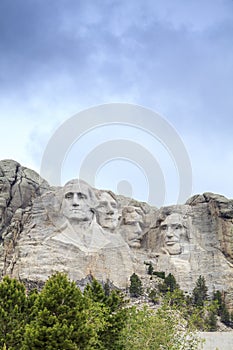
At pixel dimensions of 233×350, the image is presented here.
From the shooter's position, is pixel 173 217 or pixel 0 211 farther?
pixel 173 217

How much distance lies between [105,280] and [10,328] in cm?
1863

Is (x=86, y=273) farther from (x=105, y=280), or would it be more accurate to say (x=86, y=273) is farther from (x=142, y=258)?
(x=142, y=258)

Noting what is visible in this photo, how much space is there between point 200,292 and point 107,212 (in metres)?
9.55

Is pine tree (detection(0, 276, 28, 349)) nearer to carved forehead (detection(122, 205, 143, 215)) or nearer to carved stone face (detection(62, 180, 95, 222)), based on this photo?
carved stone face (detection(62, 180, 95, 222))

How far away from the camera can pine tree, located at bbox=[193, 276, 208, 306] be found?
4262 cm

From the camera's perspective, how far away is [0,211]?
150 feet

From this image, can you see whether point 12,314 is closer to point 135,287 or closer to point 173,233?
point 135,287

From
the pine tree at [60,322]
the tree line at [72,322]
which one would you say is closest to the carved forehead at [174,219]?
the tree line at [72,322]

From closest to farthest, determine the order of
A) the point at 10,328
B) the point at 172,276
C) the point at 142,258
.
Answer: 1. the point at 10,328
2. the point at 172,276
3. the point at 142,258

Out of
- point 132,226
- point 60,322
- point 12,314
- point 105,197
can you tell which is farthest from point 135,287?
point 60,322

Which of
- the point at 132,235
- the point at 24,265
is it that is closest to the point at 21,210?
the point at 24,265

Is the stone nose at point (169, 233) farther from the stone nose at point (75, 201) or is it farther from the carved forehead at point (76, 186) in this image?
the stone nose at point (75, 201)

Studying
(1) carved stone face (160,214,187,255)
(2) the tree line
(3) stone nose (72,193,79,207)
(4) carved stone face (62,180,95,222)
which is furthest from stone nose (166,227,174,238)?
(2) the tree line

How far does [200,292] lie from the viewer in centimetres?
4322
